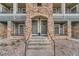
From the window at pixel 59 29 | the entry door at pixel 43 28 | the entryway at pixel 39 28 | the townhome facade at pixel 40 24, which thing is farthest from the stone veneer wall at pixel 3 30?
the window at pixel 59 29

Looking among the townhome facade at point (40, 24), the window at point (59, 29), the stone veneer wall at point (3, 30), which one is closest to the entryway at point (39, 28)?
the townhome facade at point (40, 24)

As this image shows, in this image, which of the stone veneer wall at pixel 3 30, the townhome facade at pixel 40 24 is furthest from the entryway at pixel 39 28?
the stone veneer wall at pixel 3 30

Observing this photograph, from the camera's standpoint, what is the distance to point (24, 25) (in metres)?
3.50

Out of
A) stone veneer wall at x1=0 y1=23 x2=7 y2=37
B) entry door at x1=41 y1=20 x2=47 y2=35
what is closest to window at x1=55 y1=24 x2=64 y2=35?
entry door at x1=41 y1=20 x2=47 y2=35

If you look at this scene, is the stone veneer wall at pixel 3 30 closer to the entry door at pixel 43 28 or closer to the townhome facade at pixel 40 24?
the townhome facade at pixel 40 24

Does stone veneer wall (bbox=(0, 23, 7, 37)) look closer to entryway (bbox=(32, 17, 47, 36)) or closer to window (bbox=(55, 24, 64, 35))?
entryway (bbox=(32, 17, 47, 36))

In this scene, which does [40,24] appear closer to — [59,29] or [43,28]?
[43,28]

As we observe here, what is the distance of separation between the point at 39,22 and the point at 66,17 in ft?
2.25

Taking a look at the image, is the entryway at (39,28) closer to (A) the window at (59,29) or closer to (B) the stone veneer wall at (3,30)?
(A) the window at (59,29)

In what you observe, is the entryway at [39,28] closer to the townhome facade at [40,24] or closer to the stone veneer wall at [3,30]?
the townhome facade at [40,24]

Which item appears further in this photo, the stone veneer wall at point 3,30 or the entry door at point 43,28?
the entry door at point 43,28

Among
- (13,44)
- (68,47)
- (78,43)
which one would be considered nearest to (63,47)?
(68,47)

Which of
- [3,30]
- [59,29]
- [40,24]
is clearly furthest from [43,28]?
[3,30]

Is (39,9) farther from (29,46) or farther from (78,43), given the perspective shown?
(78,43)
